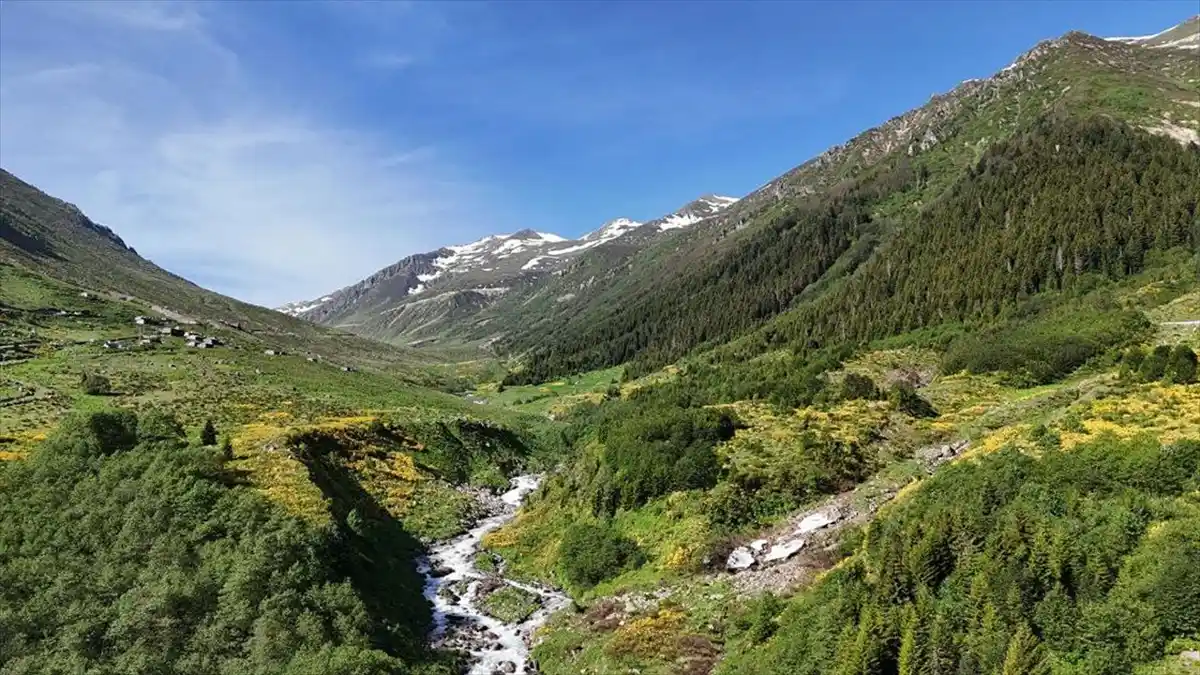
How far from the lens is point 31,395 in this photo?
69562 millimetres

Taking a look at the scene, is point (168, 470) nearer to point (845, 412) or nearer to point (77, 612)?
point (77, 612)

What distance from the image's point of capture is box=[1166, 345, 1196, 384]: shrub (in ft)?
130

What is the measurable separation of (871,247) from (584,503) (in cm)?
13884

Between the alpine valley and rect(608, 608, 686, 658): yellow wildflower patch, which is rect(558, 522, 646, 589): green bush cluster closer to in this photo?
the alpine valley

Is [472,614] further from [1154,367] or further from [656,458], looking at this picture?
[1154,367]

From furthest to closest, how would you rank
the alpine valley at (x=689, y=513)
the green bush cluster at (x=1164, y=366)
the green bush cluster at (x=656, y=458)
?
the green bush cluster at (x=656, y=458) < the green bush cluster at (x=1164, y=366) < the alpine valley at (x=689, y=513)

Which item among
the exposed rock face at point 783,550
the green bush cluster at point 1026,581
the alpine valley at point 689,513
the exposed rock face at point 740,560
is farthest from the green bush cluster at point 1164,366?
the exposed rock face at point 740,560

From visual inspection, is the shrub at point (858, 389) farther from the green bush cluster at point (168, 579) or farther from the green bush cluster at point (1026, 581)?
the green bush cluster at point (168, 579)

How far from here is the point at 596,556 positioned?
141 ft

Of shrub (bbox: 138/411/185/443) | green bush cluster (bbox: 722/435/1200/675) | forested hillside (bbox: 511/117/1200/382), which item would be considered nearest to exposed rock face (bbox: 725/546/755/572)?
green bush cluster (bbox: 722/435/1200/675)

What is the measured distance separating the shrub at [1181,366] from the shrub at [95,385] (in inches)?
3768

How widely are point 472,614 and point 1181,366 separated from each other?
4445cm

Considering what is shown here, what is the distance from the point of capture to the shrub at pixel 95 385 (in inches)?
2992

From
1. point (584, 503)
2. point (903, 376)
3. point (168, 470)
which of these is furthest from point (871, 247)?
point (168, 470)
